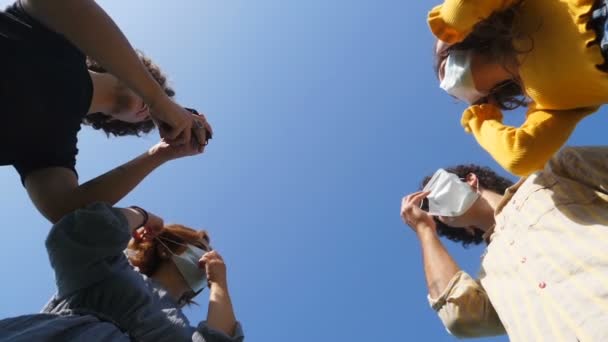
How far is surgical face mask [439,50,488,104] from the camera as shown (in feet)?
6.39

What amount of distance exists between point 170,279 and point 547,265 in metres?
2.18

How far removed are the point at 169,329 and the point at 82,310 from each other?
424 millimetres

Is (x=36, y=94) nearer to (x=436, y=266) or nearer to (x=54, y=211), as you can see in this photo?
(x=54, y=211)

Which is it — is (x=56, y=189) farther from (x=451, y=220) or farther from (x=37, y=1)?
(x=451, y=220)

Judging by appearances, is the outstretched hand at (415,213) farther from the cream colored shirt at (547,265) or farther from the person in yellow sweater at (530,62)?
the person in yellow sweater at (530,62)

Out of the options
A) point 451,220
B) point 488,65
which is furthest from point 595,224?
point 451,220

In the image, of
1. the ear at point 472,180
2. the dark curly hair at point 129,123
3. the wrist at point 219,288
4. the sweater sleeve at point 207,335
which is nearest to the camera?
the sweater sleeve at point 207,335

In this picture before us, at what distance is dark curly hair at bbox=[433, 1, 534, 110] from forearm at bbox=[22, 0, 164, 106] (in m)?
1.40

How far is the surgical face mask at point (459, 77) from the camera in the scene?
1.95 metres

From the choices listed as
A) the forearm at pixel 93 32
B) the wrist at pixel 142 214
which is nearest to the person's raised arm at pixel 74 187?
the wrist at pixel 142 214

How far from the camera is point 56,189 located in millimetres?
1807

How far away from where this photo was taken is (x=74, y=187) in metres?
1.84

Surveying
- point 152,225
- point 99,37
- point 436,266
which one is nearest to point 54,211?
point 152,225

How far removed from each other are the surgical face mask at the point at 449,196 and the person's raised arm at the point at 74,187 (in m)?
1.77
